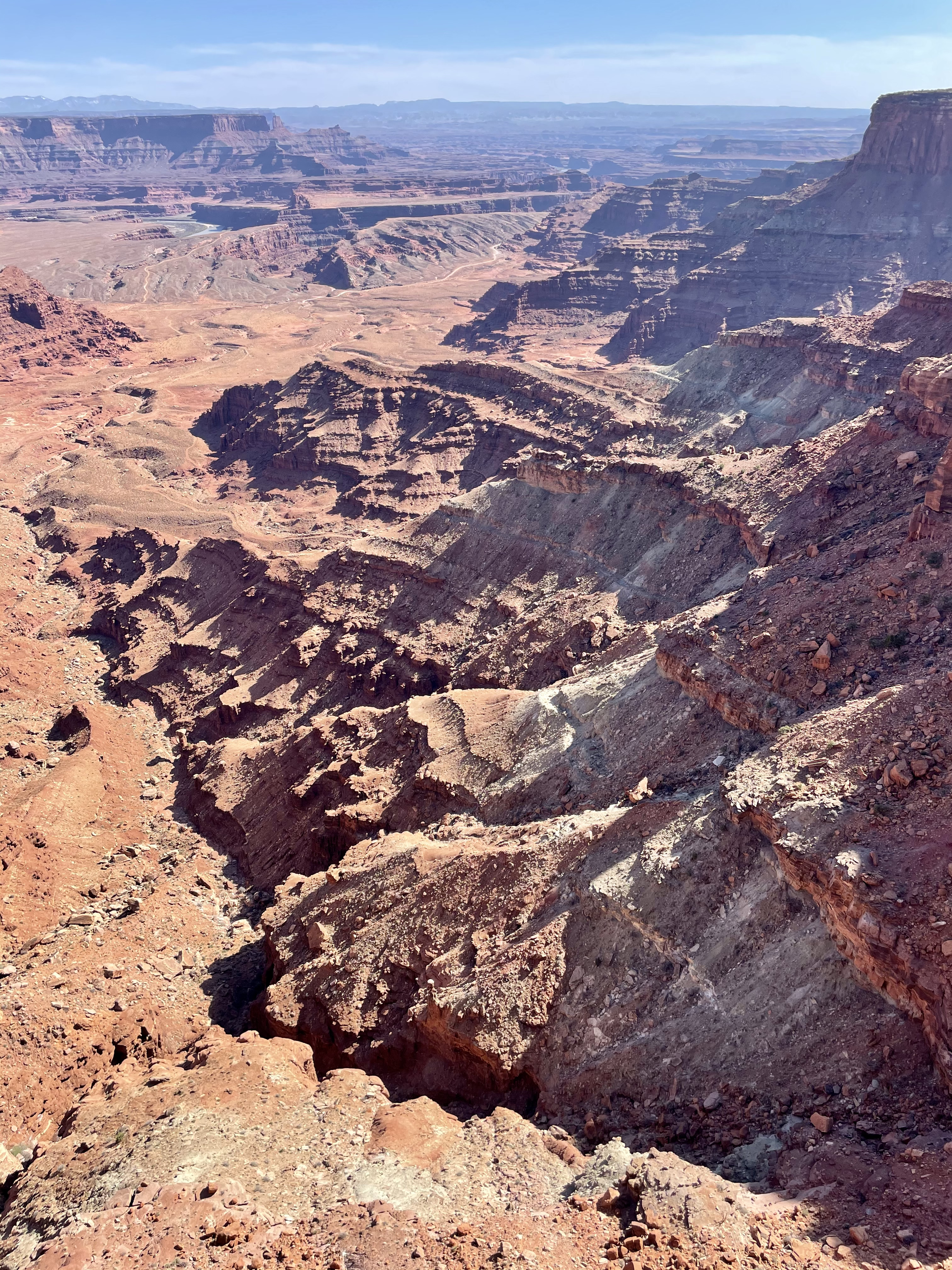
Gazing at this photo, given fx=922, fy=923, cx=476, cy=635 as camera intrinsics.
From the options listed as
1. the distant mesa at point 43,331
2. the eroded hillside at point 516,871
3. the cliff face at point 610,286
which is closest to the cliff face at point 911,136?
the cliff face at point 610,286

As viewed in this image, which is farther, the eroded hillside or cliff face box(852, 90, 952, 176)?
cliff face box(852, 90, 952, 176)

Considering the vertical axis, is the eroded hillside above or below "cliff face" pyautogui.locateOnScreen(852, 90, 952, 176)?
below

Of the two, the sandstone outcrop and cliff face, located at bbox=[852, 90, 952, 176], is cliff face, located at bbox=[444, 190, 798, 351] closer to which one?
cliff face, located at bbox=[852, 90, 952, 176]

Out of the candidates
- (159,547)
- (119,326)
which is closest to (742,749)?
(159,547)

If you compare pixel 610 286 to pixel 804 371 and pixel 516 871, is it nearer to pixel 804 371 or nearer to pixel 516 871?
pixel 804 371

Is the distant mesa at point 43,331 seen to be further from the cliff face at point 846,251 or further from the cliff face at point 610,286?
the cliff face at point 846,251

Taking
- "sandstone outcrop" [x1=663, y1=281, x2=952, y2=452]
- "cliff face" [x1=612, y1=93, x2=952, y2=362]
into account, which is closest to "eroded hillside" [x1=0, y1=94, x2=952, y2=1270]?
"sandstone outcrop" [x1=663, y1=281, x2=952, y2=452]
